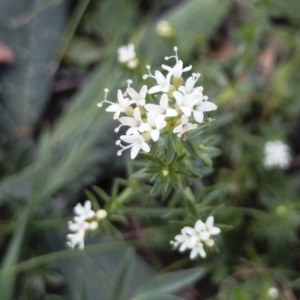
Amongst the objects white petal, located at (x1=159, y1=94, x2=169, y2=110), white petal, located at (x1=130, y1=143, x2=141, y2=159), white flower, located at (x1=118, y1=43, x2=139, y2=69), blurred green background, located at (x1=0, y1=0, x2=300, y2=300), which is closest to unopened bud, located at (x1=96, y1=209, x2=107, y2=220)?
blurred green background, located at (x1=0, y1=0, x2=300, y2=300)

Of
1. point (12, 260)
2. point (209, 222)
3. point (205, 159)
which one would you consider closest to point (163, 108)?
point (205, 159)

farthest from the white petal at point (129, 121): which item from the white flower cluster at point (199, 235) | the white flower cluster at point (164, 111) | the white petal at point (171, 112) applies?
the white flower cluster at point (199, 235)

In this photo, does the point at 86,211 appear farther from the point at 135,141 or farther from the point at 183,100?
the point at 183,100

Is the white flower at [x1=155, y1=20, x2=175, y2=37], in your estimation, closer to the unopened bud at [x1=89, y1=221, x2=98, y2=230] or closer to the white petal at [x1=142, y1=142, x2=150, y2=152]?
the unopened bud at [x1=89, y1=221, x2=98, y2=230]

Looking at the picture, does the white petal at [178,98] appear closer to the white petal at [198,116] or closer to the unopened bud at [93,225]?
the white petal at [198,116]

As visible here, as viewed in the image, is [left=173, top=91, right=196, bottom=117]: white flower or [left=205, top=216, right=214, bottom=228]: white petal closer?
[left=173, top=91, right=196, bottom=117]: white flower

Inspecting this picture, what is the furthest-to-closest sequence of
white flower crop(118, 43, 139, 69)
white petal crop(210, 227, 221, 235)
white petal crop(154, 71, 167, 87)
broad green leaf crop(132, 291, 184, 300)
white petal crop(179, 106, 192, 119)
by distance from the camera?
white flower crop(118, 43, 139, 69), broad green leaf crop(132, 291, 184, 300), white petal crop(210, 227, 221, 235), white petal crop(154, 71, 167, 87), white petal crop(179, 106, 192, 119)
